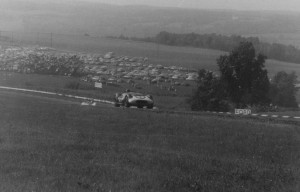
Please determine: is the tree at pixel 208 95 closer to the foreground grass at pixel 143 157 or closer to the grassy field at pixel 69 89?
the grassy field at pixel 69 89

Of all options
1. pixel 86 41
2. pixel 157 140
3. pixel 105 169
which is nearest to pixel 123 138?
pixel 157 140

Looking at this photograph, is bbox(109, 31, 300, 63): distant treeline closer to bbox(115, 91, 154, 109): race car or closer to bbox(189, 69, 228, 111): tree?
bbox(189, 69, 228, 111): tree

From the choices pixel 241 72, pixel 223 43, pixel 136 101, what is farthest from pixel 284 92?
pixel 136 101

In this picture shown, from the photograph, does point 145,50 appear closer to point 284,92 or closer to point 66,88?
point 284,92

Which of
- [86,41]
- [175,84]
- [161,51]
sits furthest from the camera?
[86,41]

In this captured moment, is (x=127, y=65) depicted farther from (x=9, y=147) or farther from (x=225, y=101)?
(x=9, y=147)

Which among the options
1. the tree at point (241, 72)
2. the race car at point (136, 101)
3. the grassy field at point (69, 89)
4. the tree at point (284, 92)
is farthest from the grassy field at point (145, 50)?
the race car at point (136, 101)
